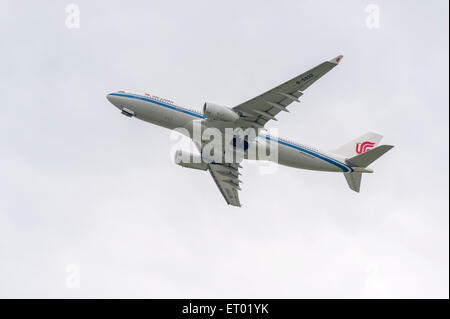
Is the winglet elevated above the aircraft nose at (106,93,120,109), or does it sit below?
above

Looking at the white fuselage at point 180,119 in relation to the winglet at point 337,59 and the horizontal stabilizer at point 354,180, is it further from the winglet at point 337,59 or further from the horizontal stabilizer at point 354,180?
the winglet at point 337,59

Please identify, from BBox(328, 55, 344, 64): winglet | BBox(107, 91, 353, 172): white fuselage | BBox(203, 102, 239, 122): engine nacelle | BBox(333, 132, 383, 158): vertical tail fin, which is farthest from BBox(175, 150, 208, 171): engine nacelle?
BBox(328, 55, 344, 64): winglet

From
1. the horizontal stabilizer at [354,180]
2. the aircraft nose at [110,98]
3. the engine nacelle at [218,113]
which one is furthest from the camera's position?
the horizontal stabilizer at [354,180]

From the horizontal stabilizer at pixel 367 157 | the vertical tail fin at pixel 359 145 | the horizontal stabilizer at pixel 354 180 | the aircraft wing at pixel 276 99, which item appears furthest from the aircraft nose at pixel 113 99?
the horizontal stabilizer at pixel 354 180

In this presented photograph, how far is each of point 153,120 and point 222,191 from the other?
13264 mm

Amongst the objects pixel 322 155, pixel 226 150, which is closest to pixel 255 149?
pixel 226 150

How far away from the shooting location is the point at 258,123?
49.2 meters

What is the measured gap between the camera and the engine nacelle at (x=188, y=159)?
2217 inches

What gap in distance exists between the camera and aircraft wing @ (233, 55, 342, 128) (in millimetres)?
42750

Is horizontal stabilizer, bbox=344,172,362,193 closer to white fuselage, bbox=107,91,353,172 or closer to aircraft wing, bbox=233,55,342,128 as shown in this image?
A: white fuselage, bbox=107,91,353,172

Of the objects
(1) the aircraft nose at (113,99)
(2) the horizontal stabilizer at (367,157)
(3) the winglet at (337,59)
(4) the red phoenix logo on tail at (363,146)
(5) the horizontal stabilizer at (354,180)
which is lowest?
(5) the horizontal stabilizer at (354,180)

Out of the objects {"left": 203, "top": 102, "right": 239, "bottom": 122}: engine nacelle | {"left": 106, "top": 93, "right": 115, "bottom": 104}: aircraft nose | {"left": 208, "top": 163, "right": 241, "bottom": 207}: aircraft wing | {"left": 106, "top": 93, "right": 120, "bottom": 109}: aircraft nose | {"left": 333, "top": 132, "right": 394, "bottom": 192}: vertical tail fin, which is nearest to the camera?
{"left": 203, "top": 102, "right": 239, "bottom": 122}: engine nacelle

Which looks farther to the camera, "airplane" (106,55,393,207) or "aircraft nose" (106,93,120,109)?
"aircraft nose" (106,93,120,109)
